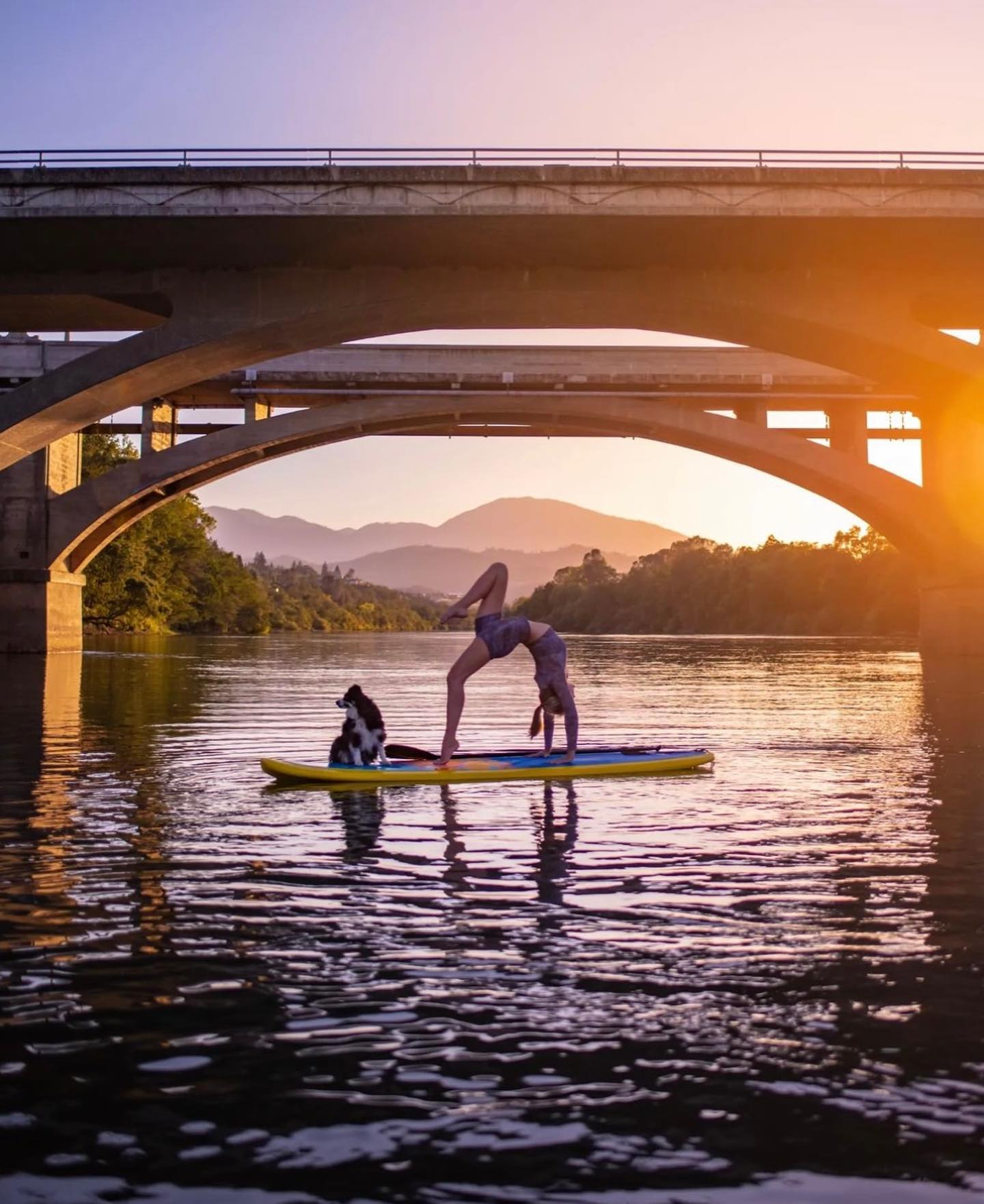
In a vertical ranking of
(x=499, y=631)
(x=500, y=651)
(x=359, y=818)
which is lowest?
(x=359, y=818)

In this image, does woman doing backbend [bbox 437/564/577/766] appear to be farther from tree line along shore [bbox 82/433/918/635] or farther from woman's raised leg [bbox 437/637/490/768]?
tree line along shore [bbox 82/433/918/635]

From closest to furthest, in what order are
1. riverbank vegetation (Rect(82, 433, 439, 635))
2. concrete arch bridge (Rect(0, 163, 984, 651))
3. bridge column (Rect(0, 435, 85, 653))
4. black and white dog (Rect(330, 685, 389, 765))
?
black and white dog (Rect(330, 685, 389, 765)), concrete arch bridge (Rect(0, 163, 984, 651)), bridge column (Rect(0, 435, 85, 653)), riverbank vegetation (Rect(82, 433, 439, 635))

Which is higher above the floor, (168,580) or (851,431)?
(851,431)

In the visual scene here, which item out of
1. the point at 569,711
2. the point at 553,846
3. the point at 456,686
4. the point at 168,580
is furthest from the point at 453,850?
the point at 168,580

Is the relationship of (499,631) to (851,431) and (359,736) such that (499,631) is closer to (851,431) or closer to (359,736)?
(359,736)

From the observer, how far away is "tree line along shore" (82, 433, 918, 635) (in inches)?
2773

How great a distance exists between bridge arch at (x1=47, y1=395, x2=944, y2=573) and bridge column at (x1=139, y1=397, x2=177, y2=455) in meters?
1.06

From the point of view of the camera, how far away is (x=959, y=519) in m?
36.5

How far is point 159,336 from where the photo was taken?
85.3 feet

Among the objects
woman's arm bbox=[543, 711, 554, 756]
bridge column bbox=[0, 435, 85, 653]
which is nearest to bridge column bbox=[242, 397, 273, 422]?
bridge column bbox=[0, 435, 85, 653]

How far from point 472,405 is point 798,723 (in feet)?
93.3

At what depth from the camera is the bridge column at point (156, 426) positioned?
41.9m

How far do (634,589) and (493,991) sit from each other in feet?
380

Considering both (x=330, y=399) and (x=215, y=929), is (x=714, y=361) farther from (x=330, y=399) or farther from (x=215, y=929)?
(x=215, y=929)
